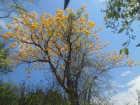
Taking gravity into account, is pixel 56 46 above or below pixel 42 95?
above

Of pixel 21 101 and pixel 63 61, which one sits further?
pixel 63 61

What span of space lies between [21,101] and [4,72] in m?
21.5

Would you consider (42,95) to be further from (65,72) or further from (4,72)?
(4,72)

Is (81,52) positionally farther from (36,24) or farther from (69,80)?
(36,24)

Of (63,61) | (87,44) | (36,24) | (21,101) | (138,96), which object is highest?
(36,24)

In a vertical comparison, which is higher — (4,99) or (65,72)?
(65,72)

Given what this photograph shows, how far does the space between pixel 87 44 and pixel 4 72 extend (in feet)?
37.3

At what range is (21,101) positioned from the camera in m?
18.3

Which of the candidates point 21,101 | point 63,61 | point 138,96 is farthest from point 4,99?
point 138,96

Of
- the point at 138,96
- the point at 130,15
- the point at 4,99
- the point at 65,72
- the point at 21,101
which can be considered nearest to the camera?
the point at 130,15

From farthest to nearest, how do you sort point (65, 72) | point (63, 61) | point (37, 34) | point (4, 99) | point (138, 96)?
1. point (138, 96)
2. point (37, 34)
3. point (63, 61)
4. point (65, 72)
5. point (4, 99)

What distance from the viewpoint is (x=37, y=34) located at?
38969 mm

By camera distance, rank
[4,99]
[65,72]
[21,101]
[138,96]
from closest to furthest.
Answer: [21,101]
[4,99]
[65,72]
[138,96]

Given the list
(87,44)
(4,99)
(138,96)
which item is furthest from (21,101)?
(138,96)
